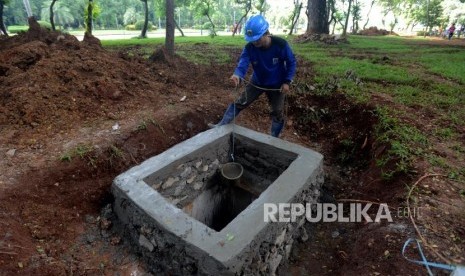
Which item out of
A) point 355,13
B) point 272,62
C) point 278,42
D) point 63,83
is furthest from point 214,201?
point 355,13

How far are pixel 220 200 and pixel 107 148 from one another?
173 centimetres

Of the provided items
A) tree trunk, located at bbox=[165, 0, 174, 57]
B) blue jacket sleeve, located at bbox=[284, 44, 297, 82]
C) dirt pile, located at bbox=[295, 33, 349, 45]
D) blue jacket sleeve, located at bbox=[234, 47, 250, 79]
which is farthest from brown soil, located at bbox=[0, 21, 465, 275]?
dirt pile, located at bbox=[295, 33, 349, 45]

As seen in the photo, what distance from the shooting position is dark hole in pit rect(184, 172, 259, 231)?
3.99 m

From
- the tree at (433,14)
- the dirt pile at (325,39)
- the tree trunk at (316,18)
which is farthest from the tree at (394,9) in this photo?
the dirt pile at (325,39)

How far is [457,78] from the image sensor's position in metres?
6.11

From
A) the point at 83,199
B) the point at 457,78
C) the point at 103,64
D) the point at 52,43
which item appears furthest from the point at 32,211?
the point at 457,78

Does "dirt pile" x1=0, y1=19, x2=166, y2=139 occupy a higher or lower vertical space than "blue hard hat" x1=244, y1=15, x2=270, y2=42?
lower

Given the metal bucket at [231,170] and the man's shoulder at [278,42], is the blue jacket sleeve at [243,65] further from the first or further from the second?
the metal bucket at [231,170]

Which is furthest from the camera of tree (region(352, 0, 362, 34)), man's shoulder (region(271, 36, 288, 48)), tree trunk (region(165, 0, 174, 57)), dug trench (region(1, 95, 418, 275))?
tree (region(352, 0, 362, 34))

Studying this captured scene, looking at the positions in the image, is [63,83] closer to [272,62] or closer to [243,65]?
[243,65]

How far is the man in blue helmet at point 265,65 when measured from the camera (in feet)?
11.3

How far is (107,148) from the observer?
3.52 metres

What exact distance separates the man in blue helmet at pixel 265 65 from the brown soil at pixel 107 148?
962 millimetres

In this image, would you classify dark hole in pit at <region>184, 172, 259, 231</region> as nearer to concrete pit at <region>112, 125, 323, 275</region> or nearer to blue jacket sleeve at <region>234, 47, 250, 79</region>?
concrete pit at <region>112, 125, 323, 275</region>
